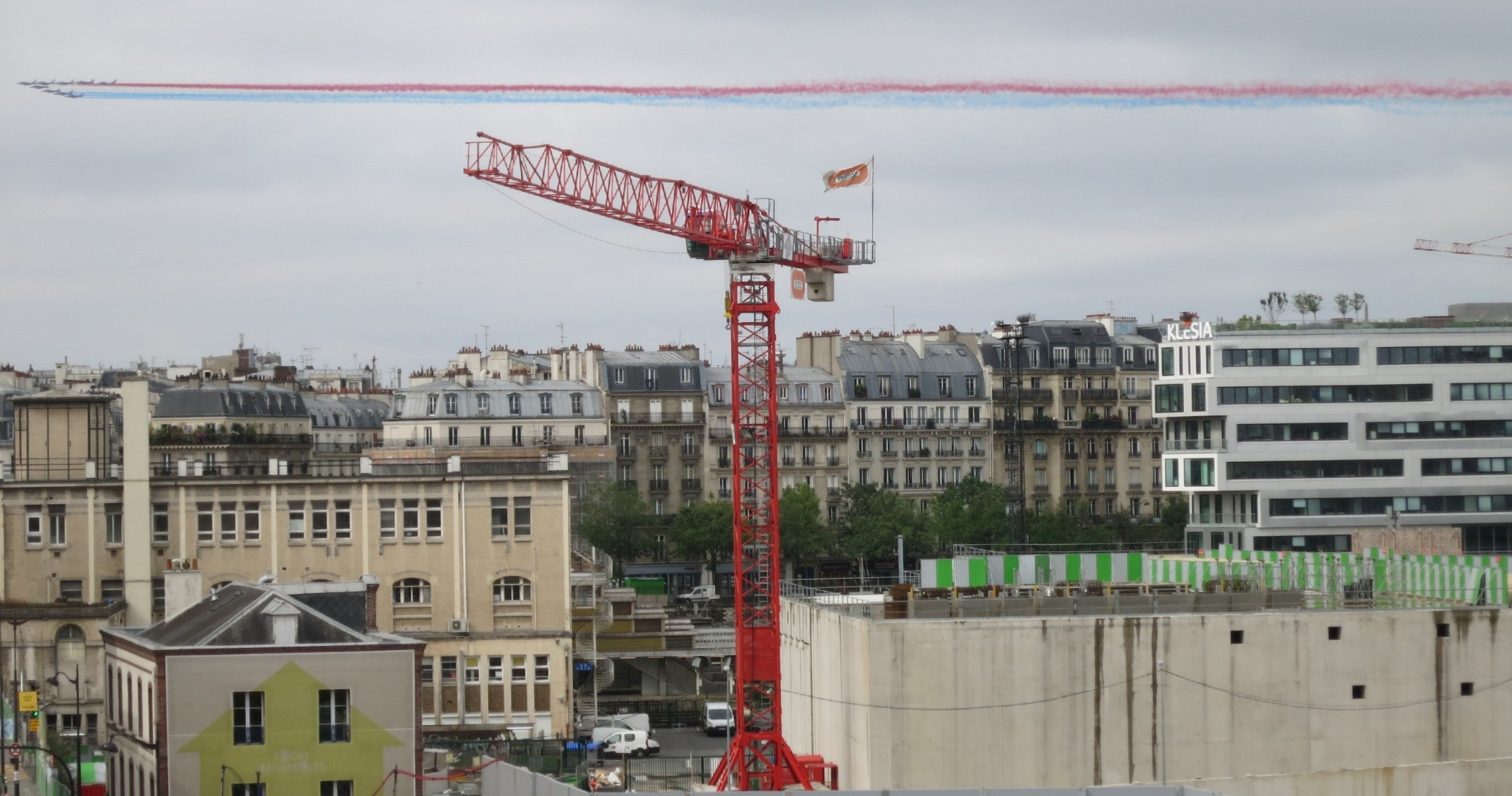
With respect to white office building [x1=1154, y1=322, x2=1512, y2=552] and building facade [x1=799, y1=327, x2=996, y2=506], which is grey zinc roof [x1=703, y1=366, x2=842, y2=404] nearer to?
building facade [x1=799, y1=327, x2=996, y2=506]

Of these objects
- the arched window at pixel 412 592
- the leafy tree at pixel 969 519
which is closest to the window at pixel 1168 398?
the leafy tree at pixel 969 519

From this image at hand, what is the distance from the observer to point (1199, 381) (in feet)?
357

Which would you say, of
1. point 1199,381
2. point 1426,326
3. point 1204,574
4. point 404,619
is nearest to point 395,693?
point 404,619

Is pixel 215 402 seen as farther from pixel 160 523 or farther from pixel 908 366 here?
pixel 160 523

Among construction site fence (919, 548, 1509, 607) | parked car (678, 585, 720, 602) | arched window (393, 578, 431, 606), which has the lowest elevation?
parked car (678, 585, 720, 602)

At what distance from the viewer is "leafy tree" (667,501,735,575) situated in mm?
125562

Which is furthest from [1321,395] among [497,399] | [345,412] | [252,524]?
[345,412]

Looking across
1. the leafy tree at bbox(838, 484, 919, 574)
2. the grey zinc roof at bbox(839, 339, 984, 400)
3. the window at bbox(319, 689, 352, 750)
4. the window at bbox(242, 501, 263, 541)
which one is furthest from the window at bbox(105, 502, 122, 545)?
the grey zinc roof at bbox(839, 339, 984, 400)

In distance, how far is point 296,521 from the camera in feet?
242

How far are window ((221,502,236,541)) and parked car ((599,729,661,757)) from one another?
15214mm

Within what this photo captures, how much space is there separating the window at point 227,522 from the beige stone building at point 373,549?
5 centimetres

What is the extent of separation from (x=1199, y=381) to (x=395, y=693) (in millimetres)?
66871

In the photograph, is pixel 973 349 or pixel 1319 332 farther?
pixel 973 349

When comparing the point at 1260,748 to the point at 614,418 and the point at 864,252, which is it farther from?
the point at 614,418
